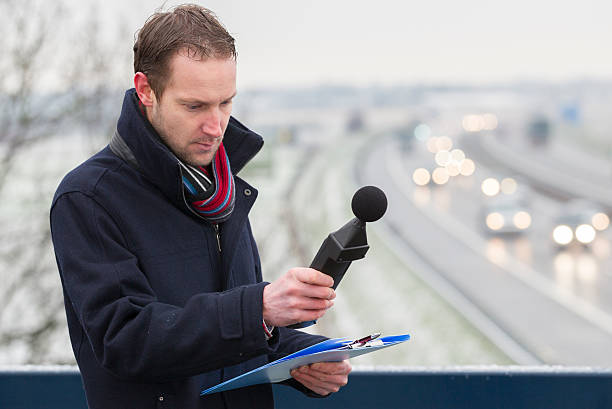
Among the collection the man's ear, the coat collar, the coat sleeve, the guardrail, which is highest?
the man's ear

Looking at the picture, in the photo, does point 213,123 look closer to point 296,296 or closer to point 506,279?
point 296,296

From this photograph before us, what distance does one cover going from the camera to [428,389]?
232 cm

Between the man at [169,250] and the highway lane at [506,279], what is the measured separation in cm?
1964

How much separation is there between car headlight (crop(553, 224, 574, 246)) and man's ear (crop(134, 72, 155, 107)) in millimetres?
34398

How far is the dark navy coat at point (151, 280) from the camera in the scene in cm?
124

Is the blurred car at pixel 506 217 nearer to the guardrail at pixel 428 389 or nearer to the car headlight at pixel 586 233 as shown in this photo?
the car headlight at pixel 586 233

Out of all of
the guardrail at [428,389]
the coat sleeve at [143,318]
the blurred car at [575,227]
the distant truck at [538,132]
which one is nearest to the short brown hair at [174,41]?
the coat sleeve at [143,318]

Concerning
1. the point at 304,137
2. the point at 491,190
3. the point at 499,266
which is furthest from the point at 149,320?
the point at 491,190

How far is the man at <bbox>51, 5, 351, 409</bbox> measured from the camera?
4.08 ft

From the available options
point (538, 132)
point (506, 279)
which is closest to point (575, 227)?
point (506, 279)

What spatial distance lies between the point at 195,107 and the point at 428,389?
129 centimetres

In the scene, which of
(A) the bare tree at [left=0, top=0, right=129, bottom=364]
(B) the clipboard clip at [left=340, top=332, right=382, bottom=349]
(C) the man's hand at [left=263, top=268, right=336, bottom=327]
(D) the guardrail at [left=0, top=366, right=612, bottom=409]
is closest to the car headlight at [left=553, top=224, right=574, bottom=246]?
(A) the bare tree at [left=0, top=0, right=129, bottom=364]

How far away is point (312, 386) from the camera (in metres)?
1.60

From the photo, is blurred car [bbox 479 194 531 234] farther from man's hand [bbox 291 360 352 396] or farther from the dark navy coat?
the dark navy coat
